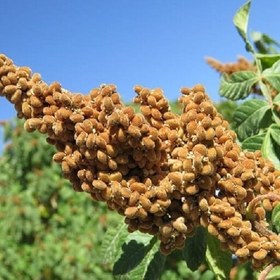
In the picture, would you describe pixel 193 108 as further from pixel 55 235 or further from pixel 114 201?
pixel 55 235

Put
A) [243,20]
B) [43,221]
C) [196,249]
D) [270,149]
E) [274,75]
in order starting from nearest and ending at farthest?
[196,249] → [270,149] → [274,75] → [243,20] → [43,221]

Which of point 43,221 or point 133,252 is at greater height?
point 43,221

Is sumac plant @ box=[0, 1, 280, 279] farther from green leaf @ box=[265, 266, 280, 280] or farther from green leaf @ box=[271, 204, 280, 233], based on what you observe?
green leaf @ box=[265, 266, 280, 280]

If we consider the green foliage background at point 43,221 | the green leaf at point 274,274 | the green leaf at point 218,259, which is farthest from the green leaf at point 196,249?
the green foliage background at point 43,221

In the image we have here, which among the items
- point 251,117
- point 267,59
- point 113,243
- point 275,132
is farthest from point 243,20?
point 113,243

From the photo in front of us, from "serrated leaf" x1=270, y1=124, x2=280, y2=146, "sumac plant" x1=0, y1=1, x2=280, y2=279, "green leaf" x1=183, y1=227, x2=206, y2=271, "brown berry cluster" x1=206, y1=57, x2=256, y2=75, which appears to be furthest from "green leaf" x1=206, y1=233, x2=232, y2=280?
"brown berry cluster" x1=206, y1=57, x2=256, y2=75

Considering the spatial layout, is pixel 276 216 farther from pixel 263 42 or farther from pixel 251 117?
pixel 263 42
